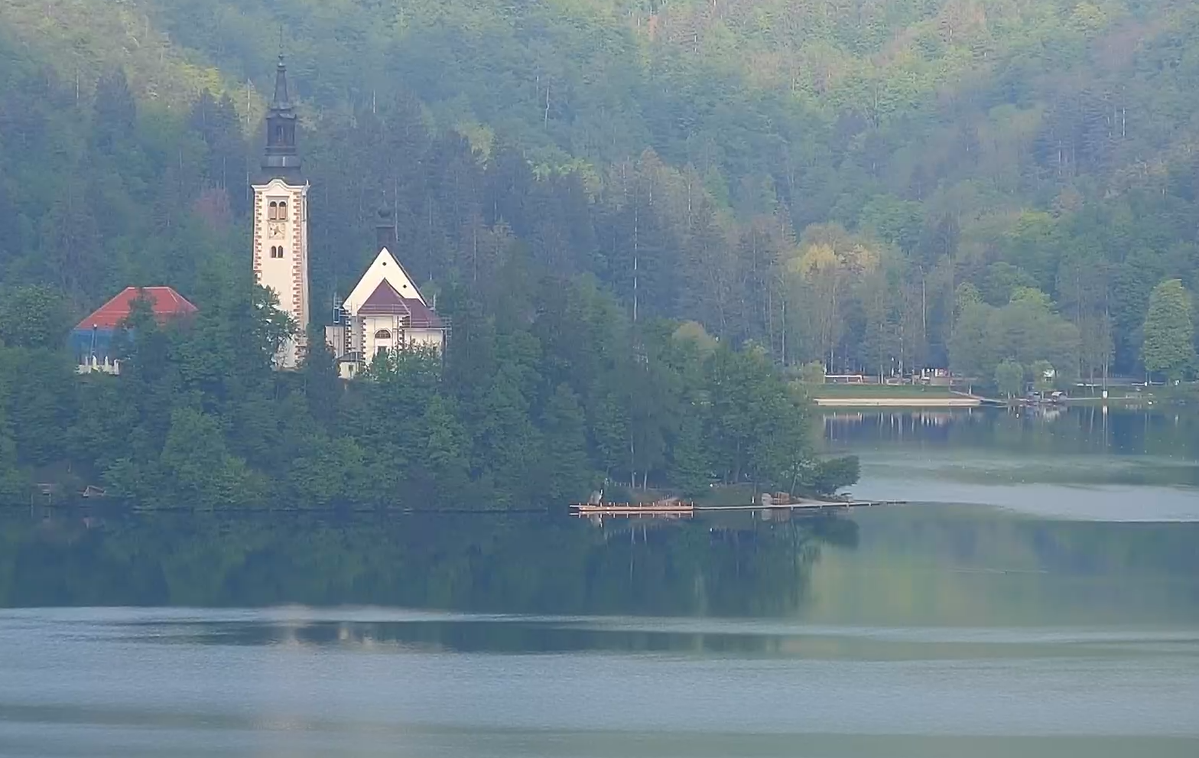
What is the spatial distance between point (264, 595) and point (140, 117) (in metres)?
47.6

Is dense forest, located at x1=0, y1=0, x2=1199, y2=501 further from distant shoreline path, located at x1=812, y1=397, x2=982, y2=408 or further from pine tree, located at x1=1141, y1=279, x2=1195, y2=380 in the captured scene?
distant shoreline path, located at x1=812, y1=397, x2=982, y2=408

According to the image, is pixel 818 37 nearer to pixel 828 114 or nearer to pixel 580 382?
pixel 828 114

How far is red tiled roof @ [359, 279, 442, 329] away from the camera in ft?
237

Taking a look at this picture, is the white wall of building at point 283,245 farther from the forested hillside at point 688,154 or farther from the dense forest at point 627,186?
the forested hillside at point 688,154

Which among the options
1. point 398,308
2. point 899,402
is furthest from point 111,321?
point 899,402

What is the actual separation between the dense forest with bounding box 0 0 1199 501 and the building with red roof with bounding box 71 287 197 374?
4.01 feet

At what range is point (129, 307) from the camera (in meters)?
70.2

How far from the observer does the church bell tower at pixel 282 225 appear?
7138cm

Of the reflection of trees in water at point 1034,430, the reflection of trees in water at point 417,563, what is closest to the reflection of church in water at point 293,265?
the reflection of trees in water at point 417,563

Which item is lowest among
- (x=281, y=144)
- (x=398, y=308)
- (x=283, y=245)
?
(x=398, y=308)

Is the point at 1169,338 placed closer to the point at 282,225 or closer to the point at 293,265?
the point at 293,265

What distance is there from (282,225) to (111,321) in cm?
493

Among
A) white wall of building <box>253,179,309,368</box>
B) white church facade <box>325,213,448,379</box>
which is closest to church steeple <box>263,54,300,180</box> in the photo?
white wall of building <box>253,179,309,368</box>

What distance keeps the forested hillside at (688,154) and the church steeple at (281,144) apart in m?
5.76
